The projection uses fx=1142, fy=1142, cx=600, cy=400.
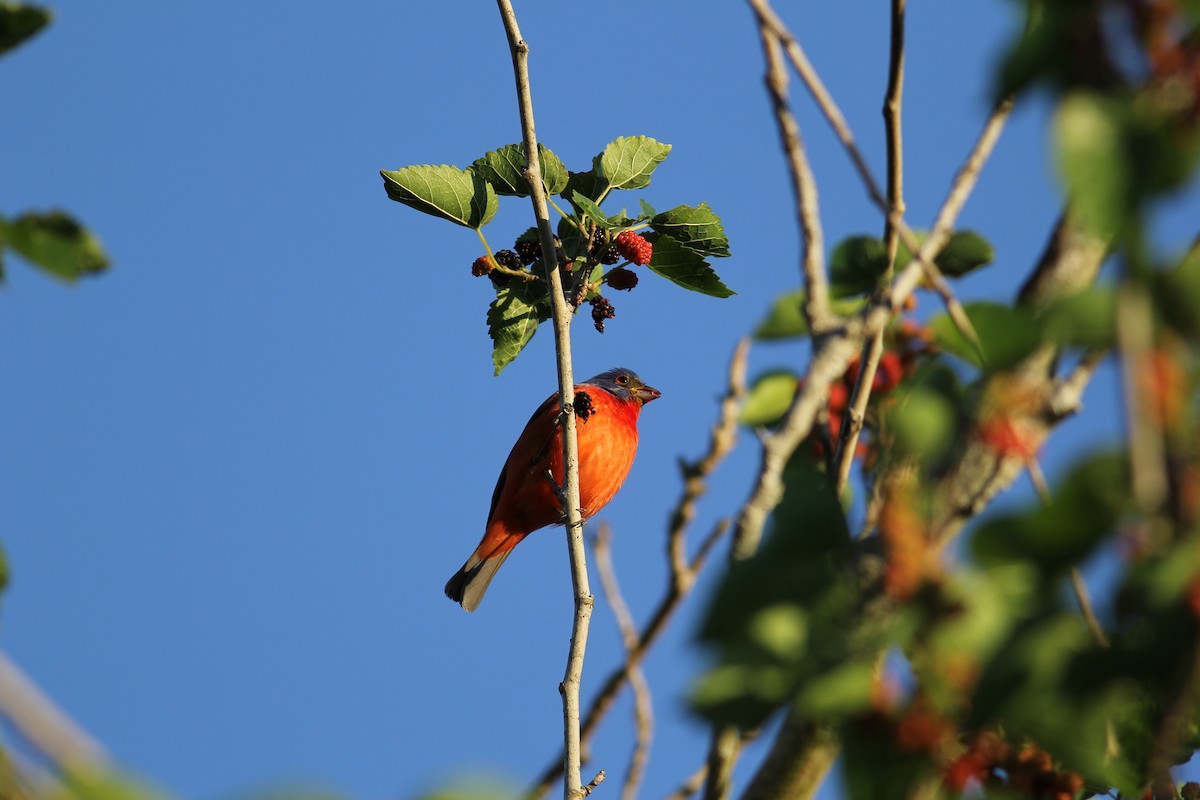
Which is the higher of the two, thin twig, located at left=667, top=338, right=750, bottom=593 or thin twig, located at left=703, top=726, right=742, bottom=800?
thin twig, located at left=667, top=338, right=750, bottom=593

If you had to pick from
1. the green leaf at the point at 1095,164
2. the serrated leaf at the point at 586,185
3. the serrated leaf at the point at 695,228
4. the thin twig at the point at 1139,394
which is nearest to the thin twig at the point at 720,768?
the thin twig at the point at 1139,394

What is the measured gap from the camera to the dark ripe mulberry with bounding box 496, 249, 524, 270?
188 inches

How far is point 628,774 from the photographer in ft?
10.6

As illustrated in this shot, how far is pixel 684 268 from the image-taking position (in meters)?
4.72

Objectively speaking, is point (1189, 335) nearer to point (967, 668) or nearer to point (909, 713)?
point (967, 668)

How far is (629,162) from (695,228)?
0.38m

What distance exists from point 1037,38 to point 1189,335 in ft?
1.19

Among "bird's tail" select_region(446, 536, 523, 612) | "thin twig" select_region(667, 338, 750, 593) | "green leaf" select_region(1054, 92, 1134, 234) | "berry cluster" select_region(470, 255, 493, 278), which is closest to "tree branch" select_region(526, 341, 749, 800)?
"thin twig" select_region(667, 338, 750, 593)

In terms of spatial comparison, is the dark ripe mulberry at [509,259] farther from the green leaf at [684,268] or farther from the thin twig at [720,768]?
the thin twig at [720,768]

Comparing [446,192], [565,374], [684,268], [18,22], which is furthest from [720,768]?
[446,192]

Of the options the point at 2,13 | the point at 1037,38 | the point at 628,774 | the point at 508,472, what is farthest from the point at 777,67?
the point at 508,472

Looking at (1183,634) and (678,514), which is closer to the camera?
(1183,634)

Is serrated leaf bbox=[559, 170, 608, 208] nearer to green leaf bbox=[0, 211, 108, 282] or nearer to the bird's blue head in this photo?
green leaf bbox=[0, 211, 108, 282]

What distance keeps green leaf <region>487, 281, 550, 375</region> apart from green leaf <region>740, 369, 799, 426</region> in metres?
1.06
